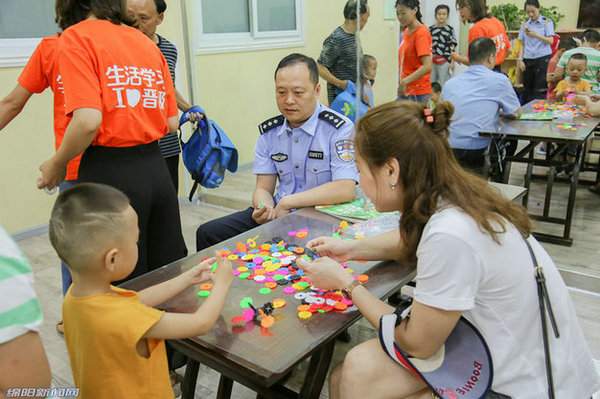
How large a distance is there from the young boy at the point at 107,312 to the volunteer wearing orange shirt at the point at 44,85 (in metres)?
0.85

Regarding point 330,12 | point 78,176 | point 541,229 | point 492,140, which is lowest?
point 541,229

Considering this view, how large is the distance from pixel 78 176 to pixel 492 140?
2832 mm

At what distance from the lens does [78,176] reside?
6.11ft

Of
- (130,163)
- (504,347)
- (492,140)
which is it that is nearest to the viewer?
(504,347)

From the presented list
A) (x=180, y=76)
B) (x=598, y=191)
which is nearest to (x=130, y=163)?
(x=180, y=76)

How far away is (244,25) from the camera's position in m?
4.63

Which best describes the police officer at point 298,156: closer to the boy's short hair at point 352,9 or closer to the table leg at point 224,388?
the table leg at point 224,388

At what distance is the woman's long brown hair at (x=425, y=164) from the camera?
121 cm

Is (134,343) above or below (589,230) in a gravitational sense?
above

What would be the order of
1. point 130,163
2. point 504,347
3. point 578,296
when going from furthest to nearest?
point 578,296 → point 130,163 → point 504,347

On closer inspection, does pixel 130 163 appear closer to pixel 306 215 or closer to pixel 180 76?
pixel 306 215

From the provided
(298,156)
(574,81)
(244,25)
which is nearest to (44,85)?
(298,156)

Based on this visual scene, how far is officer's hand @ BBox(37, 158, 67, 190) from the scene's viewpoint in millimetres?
1803

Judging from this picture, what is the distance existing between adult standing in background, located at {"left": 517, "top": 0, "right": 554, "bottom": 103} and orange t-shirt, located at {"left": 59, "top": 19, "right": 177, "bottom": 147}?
387 centimetres
